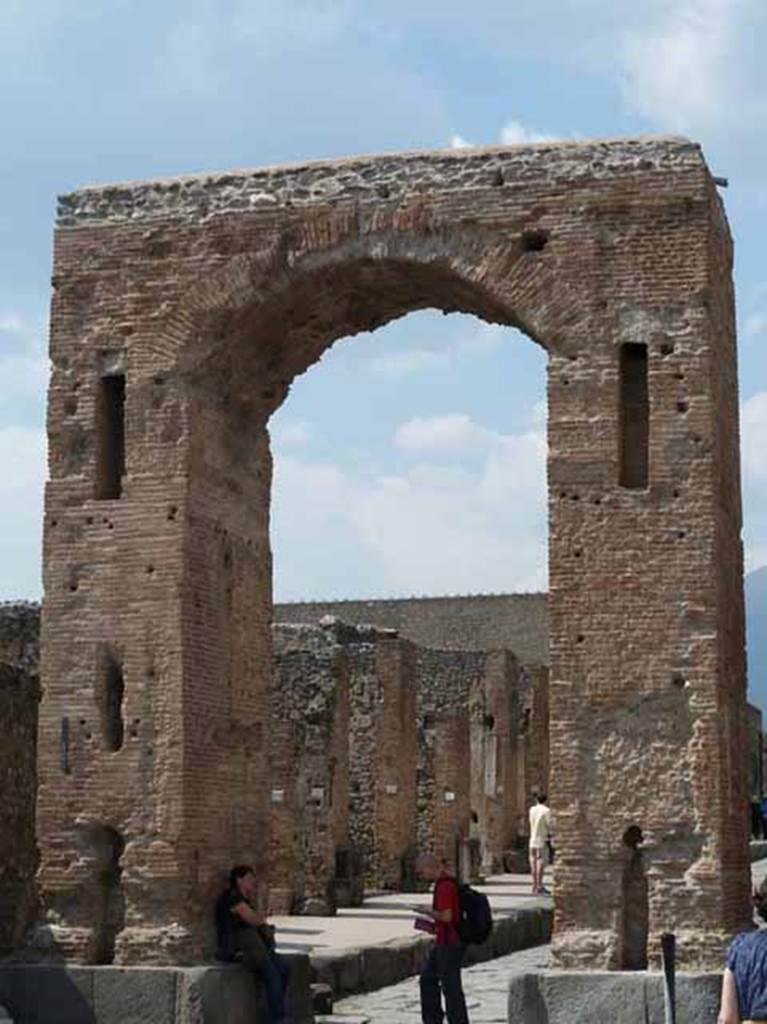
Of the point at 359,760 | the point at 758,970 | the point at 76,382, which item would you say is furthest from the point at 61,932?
the point at 359,760

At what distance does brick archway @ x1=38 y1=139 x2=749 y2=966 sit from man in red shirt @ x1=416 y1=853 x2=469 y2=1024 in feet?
2.41

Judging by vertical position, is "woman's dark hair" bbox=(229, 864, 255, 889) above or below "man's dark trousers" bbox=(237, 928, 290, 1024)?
above

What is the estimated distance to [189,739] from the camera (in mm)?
14031

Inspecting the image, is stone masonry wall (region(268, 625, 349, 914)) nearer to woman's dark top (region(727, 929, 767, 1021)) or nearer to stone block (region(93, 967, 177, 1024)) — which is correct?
stone block (region(93, 967, 177, 1024))

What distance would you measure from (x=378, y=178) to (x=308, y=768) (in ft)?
37.3

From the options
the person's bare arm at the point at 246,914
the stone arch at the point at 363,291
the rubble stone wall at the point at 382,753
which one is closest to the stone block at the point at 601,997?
the person's bare arm at the point at 246,914

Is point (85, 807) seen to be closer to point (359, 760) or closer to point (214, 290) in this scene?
point (214, 290)

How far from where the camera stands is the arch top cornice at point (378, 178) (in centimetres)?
1359

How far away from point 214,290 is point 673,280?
323cm

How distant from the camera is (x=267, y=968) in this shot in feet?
44.4

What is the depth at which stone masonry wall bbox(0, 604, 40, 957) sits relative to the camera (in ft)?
56.4

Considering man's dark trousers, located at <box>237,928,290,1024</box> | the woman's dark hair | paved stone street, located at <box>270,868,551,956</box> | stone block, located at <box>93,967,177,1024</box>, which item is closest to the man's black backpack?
man's dark trousers, located at <box>237,928,290,1024</box>

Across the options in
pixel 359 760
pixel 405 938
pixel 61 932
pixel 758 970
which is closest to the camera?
pixel 758 970

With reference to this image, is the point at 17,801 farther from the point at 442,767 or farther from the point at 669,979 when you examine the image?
the point at 442,767
